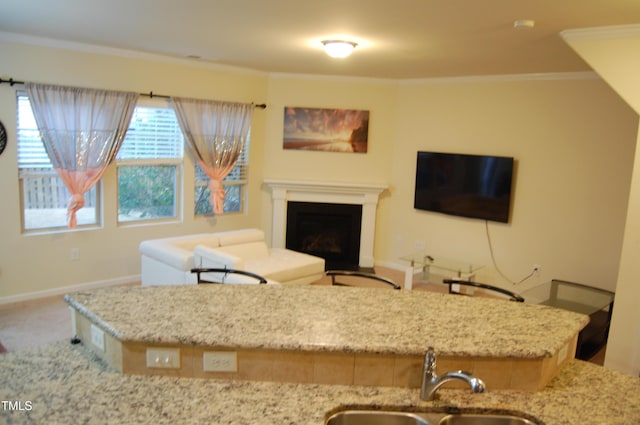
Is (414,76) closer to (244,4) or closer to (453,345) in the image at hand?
(244,4)

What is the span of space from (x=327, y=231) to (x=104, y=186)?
2.94 m

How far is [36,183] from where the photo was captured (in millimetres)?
5043

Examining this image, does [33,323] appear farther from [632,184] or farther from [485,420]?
[632,184]

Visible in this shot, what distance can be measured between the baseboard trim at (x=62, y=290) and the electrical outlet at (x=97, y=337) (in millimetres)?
3665

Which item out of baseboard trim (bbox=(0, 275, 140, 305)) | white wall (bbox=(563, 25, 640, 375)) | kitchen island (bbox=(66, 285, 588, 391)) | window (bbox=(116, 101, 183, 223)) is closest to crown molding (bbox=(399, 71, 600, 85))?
white wall (bbox=(563, 25, 640, 375))

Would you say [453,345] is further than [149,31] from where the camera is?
→ No

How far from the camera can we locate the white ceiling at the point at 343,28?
303 centimetres

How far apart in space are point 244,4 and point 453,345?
241 cm

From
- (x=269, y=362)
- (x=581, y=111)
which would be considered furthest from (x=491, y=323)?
(x=581, y=111)

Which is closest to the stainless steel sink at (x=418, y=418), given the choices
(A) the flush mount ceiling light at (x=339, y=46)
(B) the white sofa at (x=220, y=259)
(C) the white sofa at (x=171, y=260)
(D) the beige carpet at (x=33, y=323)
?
(B) the white sofa at (x=220, y=259)

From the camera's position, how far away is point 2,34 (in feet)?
15.1

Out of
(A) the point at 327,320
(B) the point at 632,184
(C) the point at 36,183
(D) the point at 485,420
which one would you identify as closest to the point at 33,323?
(C) the point at 36,183

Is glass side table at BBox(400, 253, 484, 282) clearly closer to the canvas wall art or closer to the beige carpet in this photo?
the canvas wall art

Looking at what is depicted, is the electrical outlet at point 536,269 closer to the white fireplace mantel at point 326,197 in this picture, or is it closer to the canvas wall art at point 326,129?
the white fireplace mantel at point 326,197
